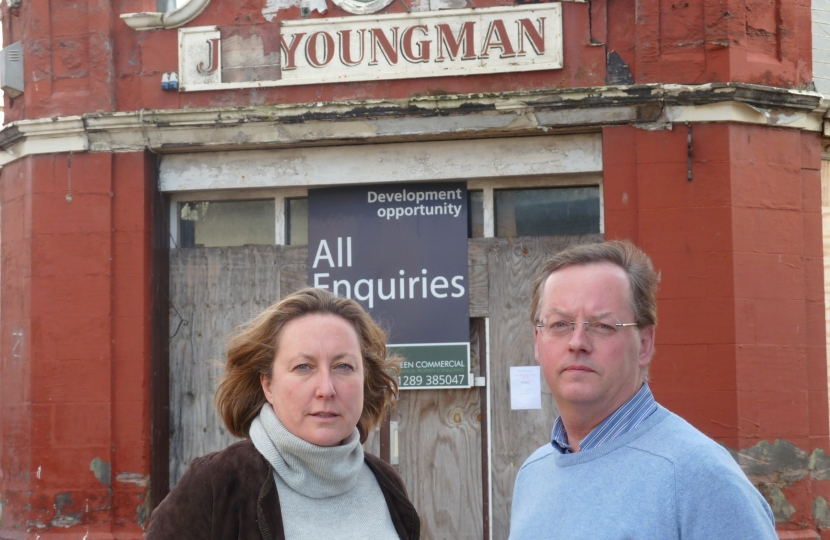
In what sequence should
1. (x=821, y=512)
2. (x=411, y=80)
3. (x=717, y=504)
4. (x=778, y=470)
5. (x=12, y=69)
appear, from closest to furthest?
(x=717, y=504)
(x=778, y=470)
(x=821, y=512)
(x=411, y=80)
(x=12, y=69)

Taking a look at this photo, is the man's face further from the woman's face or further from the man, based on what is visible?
the woman's face

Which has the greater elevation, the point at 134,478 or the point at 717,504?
the point at 717,504

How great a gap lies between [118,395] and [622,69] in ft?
15.2

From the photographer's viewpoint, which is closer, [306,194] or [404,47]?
[404,47]

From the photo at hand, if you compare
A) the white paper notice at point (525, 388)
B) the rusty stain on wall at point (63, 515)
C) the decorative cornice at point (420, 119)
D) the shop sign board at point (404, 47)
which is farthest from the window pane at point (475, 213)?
the rusty stain on wall at point (63, 515)

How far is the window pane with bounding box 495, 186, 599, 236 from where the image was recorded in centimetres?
759

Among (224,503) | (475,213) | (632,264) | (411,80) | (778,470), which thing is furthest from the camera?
(475,213)

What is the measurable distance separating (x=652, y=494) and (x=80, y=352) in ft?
20.3

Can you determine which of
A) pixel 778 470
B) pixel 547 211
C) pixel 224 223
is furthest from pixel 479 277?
pixel 778 470

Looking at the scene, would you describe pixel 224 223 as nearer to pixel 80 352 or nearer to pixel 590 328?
pixel 80 352

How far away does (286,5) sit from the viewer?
770 cm

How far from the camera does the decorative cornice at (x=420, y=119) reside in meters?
6.98

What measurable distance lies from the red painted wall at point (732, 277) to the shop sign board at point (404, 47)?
97 centimetres

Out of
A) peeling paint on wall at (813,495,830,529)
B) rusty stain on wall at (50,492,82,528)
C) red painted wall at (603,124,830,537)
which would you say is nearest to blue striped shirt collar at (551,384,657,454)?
red painted wall at (603,124,830,537)
